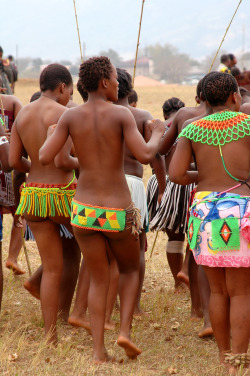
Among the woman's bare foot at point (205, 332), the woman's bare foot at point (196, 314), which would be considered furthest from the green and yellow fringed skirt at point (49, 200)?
the woman's bare foot at point (196, 314)

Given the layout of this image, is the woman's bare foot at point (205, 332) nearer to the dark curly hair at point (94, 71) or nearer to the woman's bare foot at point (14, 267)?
the dark curly hair at point (94, 71)

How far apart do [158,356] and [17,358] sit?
42.5 inches

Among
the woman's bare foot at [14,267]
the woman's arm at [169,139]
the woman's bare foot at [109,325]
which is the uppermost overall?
the woman's arm at [169,139]

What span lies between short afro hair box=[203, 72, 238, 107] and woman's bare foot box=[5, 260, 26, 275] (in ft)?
12.6

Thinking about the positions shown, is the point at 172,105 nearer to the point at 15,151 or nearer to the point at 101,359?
the point at 15,151

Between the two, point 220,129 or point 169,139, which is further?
point 169,139

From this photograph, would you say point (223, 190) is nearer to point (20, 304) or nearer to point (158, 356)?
point (158, 356)

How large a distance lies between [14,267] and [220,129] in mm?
3892

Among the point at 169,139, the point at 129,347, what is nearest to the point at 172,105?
the point at 169,139

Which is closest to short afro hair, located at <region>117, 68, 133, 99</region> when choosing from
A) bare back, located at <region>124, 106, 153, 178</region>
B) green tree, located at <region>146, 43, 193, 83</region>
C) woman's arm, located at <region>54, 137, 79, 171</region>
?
bare back, located at <region>124, 106, 153, 178</region>

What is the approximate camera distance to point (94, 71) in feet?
14.7

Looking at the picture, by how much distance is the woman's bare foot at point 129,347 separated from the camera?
4.49 m

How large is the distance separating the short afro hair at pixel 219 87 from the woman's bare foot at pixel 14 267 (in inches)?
151

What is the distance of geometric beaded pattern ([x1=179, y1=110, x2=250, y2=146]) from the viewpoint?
167 inches
